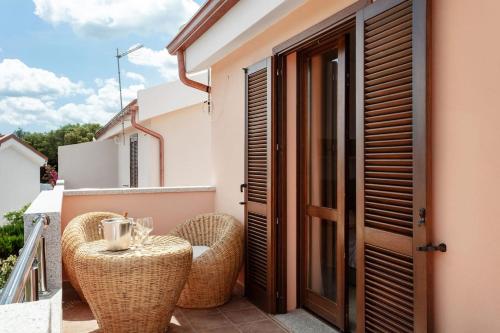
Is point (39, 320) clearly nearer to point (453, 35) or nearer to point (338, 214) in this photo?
point (453, 35)

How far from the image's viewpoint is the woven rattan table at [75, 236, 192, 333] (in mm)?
3332

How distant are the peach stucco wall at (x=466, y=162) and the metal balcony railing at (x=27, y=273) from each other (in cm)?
195

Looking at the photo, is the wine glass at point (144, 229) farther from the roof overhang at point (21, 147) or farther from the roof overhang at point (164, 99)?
the roof overhang at point (21, 147)

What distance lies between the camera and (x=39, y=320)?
0.85m

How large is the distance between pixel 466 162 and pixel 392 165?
440 millimetres

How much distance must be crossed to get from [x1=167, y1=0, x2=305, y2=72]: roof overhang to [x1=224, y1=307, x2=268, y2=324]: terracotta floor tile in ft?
8.73

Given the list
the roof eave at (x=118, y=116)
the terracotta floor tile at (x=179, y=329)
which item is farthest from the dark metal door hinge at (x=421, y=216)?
the roof eave at (x=118, y=116)

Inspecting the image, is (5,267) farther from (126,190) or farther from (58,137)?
(58,137)

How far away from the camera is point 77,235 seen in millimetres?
4246

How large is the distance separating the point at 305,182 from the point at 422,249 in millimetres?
1937

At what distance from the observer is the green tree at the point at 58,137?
112ft

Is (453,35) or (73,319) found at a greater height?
(453,35)

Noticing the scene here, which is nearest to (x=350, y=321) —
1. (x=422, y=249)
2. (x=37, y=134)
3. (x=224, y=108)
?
(x=422, y=249)

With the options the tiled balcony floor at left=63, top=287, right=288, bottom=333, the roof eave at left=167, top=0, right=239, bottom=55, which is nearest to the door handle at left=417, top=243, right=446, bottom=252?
the tiled balcony floor at left=63, top=287, right=288, bottom=333
